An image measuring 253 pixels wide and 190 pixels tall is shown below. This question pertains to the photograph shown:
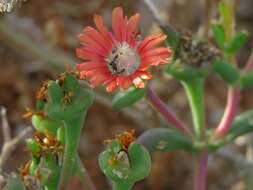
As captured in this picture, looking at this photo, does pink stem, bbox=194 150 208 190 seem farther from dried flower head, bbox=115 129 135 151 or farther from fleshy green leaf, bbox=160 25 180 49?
dried flower head, bbox=115 129 135 151

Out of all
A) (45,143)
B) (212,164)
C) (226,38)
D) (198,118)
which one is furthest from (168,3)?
(45,143)

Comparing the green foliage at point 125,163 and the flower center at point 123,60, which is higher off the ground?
the flower center at point 123,60

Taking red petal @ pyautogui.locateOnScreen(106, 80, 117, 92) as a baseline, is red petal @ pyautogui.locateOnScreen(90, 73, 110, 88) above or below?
above

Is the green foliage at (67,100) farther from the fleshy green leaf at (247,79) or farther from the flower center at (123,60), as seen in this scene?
the fleshy green leaf at (247,79)

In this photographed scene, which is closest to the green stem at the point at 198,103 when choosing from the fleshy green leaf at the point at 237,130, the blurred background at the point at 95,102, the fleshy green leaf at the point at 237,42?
the fleshy green leaf at the point at 237,130

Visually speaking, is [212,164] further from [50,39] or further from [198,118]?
[198,118]

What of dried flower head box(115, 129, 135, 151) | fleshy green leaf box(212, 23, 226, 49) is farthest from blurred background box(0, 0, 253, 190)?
dried flower head box(115, 129, 135, 151)
